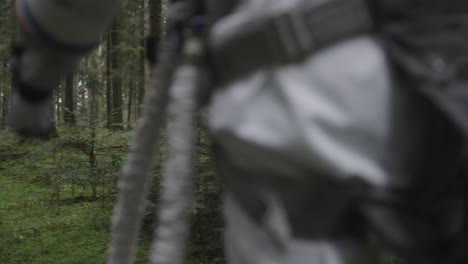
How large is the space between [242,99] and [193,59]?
0.44 ft

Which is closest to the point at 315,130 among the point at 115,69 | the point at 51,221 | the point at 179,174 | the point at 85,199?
the point at 179,174

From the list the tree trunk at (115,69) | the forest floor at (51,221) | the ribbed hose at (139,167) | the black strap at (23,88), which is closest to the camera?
the ribbed hose at (139,167)

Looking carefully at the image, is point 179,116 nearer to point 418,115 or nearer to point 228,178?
point 228,178

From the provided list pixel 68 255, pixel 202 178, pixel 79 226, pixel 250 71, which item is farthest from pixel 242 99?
pixel 79 226

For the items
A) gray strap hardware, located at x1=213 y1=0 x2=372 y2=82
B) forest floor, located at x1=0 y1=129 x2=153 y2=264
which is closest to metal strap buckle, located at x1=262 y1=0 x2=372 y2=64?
gray strap hardware, located at x1=213 y1=0 x2=372 y2=82

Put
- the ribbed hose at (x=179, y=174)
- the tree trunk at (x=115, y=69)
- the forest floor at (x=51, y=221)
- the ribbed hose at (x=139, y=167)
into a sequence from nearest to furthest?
the ribbed hose at (x=179, y=174) → the ribbed hose at (x=139, y=167) → the forest floor at (x=51, y=221) → the tree trunk at (x=115, y=69)

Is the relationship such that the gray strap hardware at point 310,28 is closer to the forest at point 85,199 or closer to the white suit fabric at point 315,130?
the white suit fabric at point 315,130

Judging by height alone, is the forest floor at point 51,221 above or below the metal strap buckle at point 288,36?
below

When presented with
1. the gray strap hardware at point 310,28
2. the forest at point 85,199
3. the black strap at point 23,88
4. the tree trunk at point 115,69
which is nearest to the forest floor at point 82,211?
the forest at point 85,199

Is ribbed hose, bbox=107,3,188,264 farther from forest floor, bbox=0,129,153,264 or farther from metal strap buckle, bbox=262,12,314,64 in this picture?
forest floor, bbox=0,129,153,264

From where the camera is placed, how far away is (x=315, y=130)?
1.93ft

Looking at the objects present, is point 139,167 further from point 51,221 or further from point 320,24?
point 51,221

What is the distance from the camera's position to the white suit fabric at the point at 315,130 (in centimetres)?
58

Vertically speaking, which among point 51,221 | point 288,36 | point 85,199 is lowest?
point 51,221
